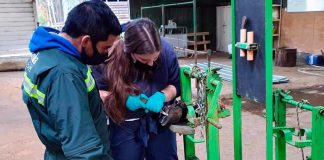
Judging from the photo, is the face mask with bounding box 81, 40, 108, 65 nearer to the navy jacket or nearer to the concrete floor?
the navy jacket

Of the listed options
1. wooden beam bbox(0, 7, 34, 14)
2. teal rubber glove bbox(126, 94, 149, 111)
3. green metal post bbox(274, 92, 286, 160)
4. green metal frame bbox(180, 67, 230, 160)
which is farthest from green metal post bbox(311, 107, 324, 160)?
wooden beam bbox(0, 7, 34, 14)

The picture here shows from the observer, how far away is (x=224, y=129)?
13.6 ft

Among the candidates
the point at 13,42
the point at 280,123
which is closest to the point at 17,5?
the point at 13,42

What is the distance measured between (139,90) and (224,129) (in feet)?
8.30

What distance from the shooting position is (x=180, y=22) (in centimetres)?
1264

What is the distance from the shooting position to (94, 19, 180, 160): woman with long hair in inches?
66.7

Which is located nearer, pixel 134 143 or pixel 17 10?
pixel 134 143

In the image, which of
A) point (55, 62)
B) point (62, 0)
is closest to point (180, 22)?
point (62, 0)

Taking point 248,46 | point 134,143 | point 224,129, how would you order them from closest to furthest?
point 248,46 < point 134,143 < point 224,129

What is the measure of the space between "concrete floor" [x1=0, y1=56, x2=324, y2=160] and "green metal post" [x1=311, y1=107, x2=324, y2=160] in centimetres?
164

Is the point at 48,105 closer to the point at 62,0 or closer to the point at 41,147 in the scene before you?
the point at 41,147

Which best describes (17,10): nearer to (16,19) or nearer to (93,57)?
(16,19)

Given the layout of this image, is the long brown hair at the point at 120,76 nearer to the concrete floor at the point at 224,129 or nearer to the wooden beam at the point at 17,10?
the concrete floor at the point at 224,129

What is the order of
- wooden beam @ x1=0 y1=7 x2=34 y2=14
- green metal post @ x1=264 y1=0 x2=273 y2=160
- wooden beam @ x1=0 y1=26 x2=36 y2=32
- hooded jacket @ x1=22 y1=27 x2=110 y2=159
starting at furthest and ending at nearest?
wooden beam @ x1=0 y1=26 x2=36 y2=32
wooden beam @ x1=0 y1=7 x2=34 y2=14
green metal post @ x1=264 y1=0 x2=273 y2=160
hooded jacket @ x1=22 y1=27 x2=110 y2=159
